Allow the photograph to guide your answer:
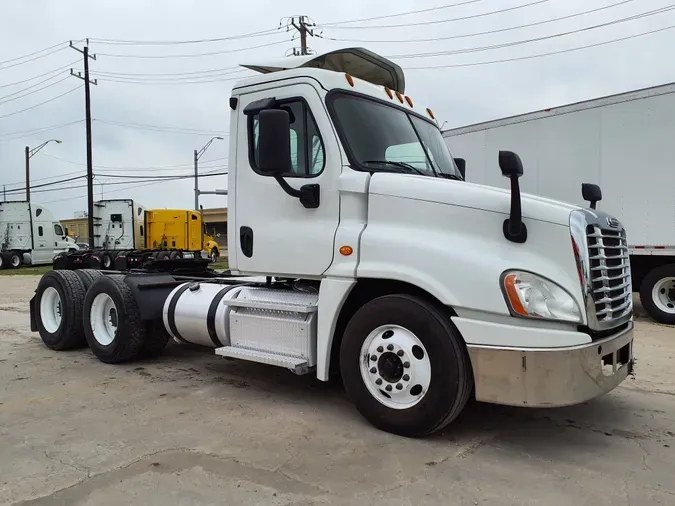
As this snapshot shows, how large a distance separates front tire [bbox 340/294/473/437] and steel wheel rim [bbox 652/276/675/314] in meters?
7.72

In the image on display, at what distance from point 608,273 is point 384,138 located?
2.02m

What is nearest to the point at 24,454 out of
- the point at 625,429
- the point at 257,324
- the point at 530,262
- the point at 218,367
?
the point at 257,324

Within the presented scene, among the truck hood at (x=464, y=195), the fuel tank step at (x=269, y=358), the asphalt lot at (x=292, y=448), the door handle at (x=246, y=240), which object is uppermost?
the truck hood at (x=464, y=195)

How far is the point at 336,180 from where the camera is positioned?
14.7 feet

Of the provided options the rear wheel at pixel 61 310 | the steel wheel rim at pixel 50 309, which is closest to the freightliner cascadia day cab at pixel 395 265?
the rear wheel at pixel 61 310

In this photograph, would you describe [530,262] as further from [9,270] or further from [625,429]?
[9,270]

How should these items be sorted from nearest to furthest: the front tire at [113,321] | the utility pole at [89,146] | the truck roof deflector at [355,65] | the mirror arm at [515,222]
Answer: the mirror arm at [515,222] < the truck roof deflector at [355,65] < the front tire at [113,321] < the utility pole at [89,146]

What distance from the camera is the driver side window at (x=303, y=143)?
459cm

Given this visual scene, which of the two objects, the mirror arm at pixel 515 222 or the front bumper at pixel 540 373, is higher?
the mirror arm at pixel 515 222

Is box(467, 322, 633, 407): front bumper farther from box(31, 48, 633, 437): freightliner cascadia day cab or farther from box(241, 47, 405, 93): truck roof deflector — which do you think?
box(241, 47, 405, 93): truck roof deflector

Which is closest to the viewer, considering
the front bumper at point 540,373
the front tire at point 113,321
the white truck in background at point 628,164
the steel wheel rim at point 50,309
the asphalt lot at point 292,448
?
the asphalt lot at point 292,448

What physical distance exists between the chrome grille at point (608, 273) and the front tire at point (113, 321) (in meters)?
4.70

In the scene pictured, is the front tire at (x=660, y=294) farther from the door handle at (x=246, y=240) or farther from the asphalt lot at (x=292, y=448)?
the door handle at (x=246, y=240)

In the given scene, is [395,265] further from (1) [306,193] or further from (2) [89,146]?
(2) [89,146]
